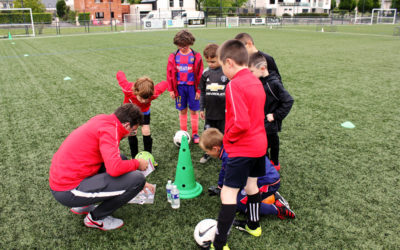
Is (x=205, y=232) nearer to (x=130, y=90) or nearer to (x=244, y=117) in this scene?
(x=244, y=117)

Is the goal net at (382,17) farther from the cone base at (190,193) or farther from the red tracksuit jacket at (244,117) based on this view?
the red tracksuit jacket at (244,117)

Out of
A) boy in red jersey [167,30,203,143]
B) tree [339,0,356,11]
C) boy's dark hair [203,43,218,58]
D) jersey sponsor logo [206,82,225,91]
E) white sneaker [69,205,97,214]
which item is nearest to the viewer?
white sneaker [69,205,97,214]

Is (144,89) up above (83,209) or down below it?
above

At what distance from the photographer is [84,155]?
8.46 ft

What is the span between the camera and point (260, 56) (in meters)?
3.26

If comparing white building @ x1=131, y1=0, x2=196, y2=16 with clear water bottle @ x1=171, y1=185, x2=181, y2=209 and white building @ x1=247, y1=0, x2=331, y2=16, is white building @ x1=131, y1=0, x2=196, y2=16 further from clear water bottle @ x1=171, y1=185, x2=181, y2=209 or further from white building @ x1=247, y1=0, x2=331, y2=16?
clear water bottle @ x1=171, y1=185, x2=181, y2=209

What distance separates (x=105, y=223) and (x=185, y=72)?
2.40m

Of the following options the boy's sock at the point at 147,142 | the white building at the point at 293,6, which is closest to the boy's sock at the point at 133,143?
the boy's sock at the point at 147,142

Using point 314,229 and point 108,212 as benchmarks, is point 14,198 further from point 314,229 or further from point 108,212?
point 314,229

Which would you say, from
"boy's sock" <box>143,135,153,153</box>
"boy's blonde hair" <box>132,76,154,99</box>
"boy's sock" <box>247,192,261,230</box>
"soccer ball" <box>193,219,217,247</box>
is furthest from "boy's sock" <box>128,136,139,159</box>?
"boy's sock" <box>247,192,261,230</box>

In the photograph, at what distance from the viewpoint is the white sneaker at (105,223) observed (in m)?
2.84

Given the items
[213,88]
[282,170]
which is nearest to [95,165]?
[213,88]

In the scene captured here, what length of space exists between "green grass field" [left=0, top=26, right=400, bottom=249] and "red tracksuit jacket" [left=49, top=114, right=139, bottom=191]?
636mm

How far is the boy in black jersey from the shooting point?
379 cm
